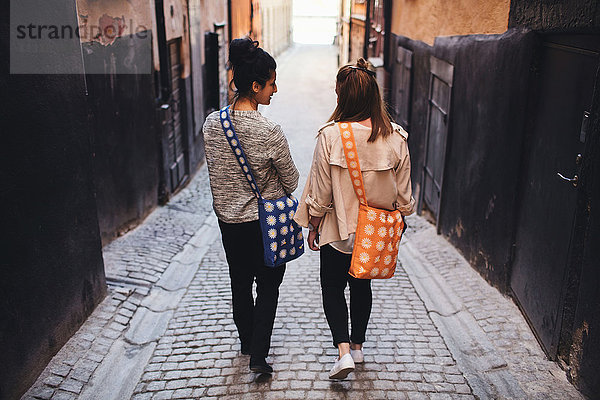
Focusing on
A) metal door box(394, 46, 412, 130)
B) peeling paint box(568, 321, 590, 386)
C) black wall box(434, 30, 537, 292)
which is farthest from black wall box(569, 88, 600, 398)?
metal door box(394, 46, 412, 130)

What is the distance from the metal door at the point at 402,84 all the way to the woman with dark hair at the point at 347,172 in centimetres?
614

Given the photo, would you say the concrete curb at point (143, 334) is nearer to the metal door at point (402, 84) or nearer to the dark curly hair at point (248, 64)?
the dark curly hair at point (248, 64)

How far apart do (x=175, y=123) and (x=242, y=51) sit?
586cm

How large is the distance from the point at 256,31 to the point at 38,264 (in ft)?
65.9

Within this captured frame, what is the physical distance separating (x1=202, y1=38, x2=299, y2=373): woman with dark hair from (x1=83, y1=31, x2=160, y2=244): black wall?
2719 millimetres

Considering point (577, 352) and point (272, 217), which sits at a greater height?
point (272, 217)

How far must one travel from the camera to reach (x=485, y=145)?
205 inches

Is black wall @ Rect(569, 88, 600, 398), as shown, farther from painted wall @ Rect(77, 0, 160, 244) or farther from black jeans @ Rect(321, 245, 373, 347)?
painted wall @ Rect(77, 0, 160, 244)

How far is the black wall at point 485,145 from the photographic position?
14.9 ft

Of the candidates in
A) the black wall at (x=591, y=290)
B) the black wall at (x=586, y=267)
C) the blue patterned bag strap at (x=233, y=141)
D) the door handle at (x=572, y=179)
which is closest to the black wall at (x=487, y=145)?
the door handle at (x=572, y=179)

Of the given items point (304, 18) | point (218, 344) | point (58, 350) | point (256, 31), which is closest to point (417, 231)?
point (218, 344)

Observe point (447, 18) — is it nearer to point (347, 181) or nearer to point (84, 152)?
point (347, 181)

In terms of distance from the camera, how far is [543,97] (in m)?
4.23

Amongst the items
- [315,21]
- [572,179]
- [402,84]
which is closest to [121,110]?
[572,179]
